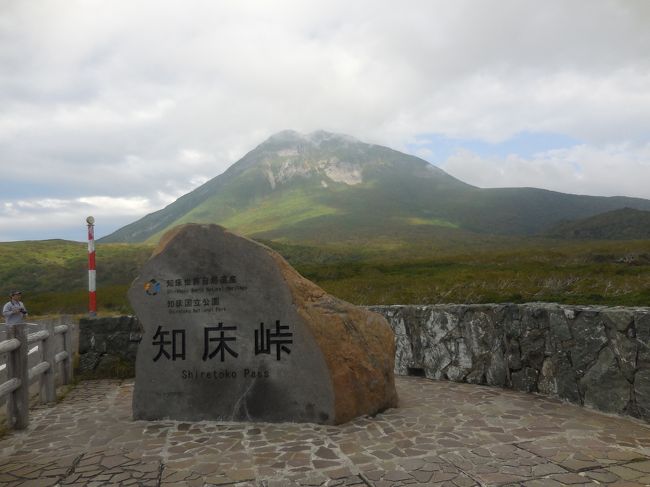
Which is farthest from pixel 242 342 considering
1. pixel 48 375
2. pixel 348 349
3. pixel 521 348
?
pixel 521 348

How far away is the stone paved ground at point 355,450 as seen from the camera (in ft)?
15.8

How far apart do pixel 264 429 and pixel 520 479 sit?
10.3 ft

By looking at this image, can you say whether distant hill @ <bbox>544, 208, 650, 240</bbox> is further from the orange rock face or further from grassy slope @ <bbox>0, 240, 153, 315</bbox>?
the orange rock face

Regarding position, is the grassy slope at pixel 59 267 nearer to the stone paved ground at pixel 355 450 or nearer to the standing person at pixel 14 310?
the standing person at pixel 14 310

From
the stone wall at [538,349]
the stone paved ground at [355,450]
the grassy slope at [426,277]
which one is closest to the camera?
the stone paved ground at [355,450]

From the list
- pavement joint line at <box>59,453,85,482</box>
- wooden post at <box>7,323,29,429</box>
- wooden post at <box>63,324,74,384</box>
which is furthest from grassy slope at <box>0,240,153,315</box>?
pavement joint line at <box>59,453,85,482</box>

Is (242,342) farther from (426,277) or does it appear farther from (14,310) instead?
(426,277)

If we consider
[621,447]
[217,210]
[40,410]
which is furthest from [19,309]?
[217,210]

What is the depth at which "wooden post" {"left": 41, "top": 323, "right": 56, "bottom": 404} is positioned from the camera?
8.04 metres

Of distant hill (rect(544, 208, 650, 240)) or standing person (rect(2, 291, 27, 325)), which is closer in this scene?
standing person (rect(2, 291, 27, 325))

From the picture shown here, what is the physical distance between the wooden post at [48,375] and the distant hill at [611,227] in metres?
101

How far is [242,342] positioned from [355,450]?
2.22m

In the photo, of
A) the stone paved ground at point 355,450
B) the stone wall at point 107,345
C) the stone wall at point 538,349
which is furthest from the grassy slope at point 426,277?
the stone wall at point 107,345

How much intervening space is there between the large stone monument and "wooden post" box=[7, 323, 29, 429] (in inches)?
53.2
